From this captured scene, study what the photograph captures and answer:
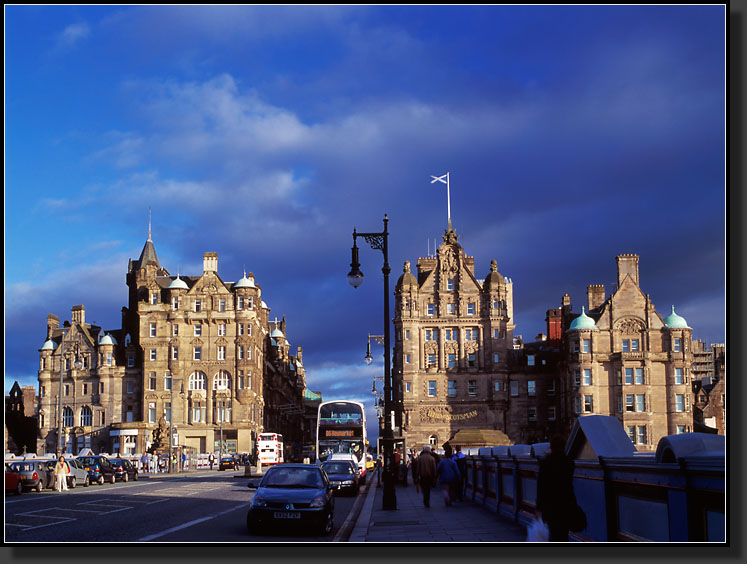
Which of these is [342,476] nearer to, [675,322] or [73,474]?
[73,474]

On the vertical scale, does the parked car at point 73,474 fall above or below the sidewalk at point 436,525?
below

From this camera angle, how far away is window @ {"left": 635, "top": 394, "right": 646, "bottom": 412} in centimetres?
9494

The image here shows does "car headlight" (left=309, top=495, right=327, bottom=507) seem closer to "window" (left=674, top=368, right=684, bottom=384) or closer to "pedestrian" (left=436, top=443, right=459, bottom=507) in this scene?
"pedestrian" (left=436, top=443, right=459, bottom=507)

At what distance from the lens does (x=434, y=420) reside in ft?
Answer: 329

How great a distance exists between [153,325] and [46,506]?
8406 cm

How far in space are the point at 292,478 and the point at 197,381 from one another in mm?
89646

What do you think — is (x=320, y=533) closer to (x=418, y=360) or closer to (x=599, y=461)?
(x=599, y=461)

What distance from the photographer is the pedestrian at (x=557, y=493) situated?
1010 centimetres

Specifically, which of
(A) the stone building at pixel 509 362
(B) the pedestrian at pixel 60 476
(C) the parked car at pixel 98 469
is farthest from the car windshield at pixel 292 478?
(A) the stone building at pixel 509 362

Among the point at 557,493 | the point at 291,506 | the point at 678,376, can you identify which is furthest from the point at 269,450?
the point at 557,493

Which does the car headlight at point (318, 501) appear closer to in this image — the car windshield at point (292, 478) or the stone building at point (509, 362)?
the car windshield at point (292, 478)

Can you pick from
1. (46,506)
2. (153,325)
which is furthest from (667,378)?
(46,506)

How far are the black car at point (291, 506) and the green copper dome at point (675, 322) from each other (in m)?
83.8

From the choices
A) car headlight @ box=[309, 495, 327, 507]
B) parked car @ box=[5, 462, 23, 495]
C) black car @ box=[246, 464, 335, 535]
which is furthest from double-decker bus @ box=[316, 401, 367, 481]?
car headlight @ box=[309, 495, 327, 507]
